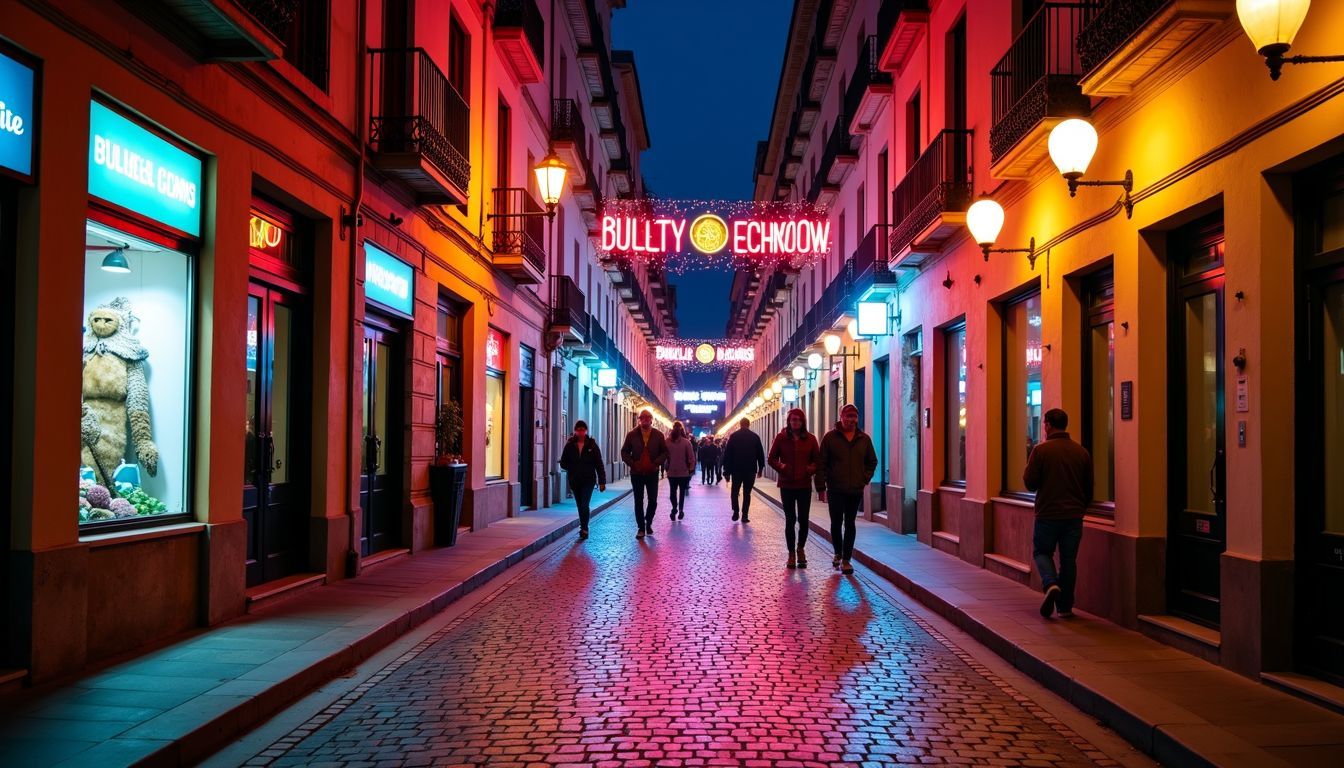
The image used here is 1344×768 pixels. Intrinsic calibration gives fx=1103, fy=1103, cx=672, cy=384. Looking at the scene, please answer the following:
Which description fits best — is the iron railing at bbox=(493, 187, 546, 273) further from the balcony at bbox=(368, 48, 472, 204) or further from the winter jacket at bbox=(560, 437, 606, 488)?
the balcony at bbox=(368, 48, 472, 204)

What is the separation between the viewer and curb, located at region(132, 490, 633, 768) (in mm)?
4895

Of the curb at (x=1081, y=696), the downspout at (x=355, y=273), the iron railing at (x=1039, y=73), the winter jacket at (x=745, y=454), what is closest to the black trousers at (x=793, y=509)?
the curb at (x=1081, y=696)

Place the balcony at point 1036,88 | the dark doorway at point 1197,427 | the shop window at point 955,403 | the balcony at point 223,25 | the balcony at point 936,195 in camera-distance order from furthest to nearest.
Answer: the shop window at point 955,403 < the balcony at point 936,195 < the balcony at point 1036,88 < the dark doorway at point 1197,427 < the balcony at point 223,25

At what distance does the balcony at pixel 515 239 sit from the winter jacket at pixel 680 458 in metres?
4.42

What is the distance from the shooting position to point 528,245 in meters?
18.0

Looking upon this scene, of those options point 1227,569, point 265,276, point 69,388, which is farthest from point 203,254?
point 1227,569

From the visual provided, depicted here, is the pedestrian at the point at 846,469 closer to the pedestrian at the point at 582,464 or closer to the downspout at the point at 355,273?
the pedestrian at the point at 582,464

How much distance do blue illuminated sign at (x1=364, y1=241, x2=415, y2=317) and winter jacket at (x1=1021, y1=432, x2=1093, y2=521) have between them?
6.91m

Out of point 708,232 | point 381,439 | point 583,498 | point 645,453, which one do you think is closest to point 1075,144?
point 381,439

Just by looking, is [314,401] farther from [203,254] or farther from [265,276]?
[203,254]

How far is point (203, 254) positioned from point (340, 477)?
3.30 meters

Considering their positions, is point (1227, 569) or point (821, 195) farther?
point (821, 195)

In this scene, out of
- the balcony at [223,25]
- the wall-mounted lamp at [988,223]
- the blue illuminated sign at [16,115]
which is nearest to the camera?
the blue illuminated sign at [16,115]

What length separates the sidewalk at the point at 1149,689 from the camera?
4.97 meters
